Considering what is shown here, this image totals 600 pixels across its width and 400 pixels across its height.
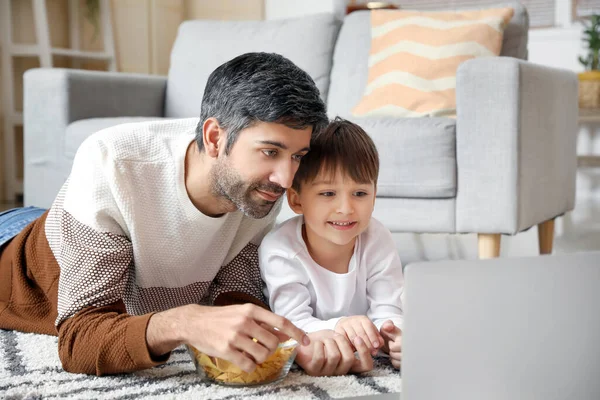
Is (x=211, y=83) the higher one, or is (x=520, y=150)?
(x=211, y=83)

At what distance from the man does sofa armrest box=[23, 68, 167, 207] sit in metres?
1.40

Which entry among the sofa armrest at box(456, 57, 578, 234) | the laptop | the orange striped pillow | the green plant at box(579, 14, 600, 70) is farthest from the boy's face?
the green plant at box(579, 14, 600, 70)

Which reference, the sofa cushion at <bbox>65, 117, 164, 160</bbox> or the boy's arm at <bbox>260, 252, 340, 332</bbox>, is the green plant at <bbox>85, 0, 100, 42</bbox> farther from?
the boy's arm at <bbox>260, 252, 340, 332</bbox>

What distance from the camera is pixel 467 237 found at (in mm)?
3227

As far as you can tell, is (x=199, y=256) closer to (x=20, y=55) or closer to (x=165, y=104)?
(x=165, y=104)

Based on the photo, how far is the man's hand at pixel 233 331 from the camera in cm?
94

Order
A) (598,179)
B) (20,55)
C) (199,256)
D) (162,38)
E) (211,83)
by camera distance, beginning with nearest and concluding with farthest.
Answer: (211,83) → (199,256) → (20,55) → (598,179) → (162,38)

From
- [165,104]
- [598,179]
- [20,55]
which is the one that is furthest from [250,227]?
[598,179]

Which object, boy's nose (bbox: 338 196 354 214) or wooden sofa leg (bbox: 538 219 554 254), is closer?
boy's nose (bbox: 338 196 354 214)

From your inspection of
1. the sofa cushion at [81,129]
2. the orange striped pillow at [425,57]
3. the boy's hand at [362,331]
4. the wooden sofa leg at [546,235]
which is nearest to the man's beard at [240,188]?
the boy's hand at [362,331]

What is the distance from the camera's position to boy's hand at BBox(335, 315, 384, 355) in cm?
118

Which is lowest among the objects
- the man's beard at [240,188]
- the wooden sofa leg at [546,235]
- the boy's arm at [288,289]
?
the wooden sofa leg at [546,235]

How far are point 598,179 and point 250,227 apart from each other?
10.7 feet

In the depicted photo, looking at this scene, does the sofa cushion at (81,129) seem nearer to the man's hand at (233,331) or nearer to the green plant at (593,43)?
the man's hand at (233,331)
